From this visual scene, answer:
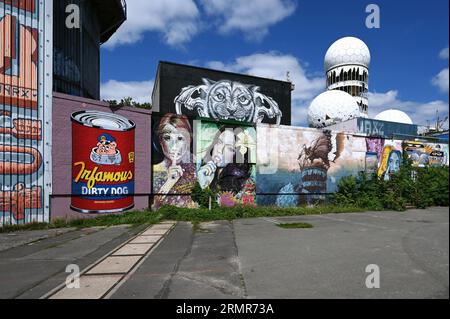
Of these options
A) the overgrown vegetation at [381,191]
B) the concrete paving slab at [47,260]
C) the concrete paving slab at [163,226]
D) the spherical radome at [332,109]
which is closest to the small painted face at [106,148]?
the concrete paving slab at [47,260]

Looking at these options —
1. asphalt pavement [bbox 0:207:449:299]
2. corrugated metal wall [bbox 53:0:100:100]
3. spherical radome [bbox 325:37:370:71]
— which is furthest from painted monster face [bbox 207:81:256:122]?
spherical radome [bbox 325:37:370:71]

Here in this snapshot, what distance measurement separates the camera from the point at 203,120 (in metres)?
15.1

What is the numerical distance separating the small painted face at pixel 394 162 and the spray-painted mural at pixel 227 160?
32.5 feet

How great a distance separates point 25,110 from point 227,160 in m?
8.68

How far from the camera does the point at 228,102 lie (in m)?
20.6

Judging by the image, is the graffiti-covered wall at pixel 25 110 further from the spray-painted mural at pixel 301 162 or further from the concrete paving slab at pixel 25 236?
the spray-painted mural at pixel 301 162

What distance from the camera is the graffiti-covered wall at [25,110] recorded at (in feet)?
35.6

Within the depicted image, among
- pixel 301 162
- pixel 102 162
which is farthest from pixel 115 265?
pixel 301 162

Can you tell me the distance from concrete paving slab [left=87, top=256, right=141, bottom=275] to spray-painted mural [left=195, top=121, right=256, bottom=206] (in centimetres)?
834

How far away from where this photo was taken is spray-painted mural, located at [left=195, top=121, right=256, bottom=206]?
15047 mm

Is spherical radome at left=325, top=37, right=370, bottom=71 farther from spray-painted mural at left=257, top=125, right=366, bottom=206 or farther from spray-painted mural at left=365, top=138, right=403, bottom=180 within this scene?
spray-painted mural at left=257, top=125, right=366, bottom=206

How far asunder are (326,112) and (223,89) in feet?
57.9
